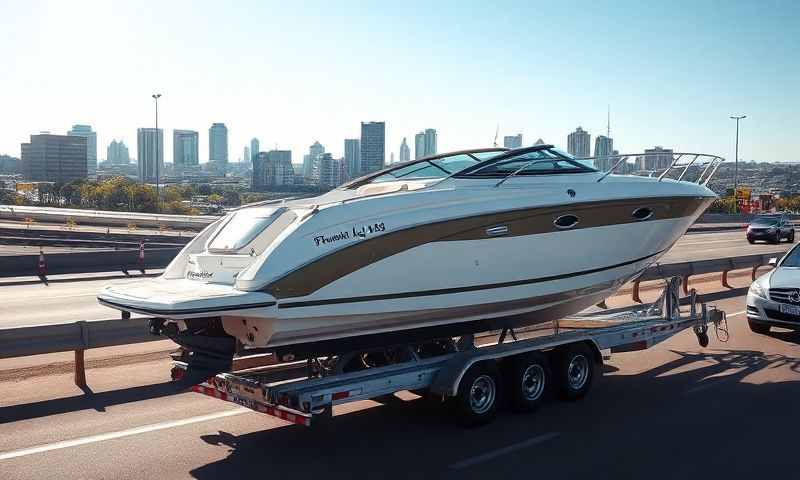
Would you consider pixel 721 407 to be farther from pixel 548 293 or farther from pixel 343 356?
pixel 343 356

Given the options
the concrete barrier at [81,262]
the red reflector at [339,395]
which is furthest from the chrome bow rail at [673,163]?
the concrete barrier at [81,262]

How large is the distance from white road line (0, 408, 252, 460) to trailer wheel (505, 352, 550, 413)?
2800 millimetres

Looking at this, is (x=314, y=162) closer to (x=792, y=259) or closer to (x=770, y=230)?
(x=792, y=259)

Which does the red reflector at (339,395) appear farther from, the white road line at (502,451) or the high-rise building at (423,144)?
the high-rise building at (423,144)

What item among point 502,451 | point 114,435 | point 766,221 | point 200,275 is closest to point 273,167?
point 200,275

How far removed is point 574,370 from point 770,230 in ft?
106

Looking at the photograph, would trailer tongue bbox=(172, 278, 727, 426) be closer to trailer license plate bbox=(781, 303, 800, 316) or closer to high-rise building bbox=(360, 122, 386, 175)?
trailer license plate bbox=(781, 303, 800, 316)

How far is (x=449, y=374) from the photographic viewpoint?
777 cm

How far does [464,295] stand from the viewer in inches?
333

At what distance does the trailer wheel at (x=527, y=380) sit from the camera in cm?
838

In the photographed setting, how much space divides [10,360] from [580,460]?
7579 mm

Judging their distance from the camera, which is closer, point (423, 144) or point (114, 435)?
point (114, 435)

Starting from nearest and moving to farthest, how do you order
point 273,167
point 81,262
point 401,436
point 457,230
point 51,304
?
1. point 401,436
2. point 457,230
3. point 51,304
4. point 81,262
5. point 273,167

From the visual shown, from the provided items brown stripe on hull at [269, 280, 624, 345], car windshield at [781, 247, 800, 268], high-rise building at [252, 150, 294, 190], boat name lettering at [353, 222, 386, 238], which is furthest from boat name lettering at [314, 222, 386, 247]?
high-rise building at [252, 150, 294, 190]
